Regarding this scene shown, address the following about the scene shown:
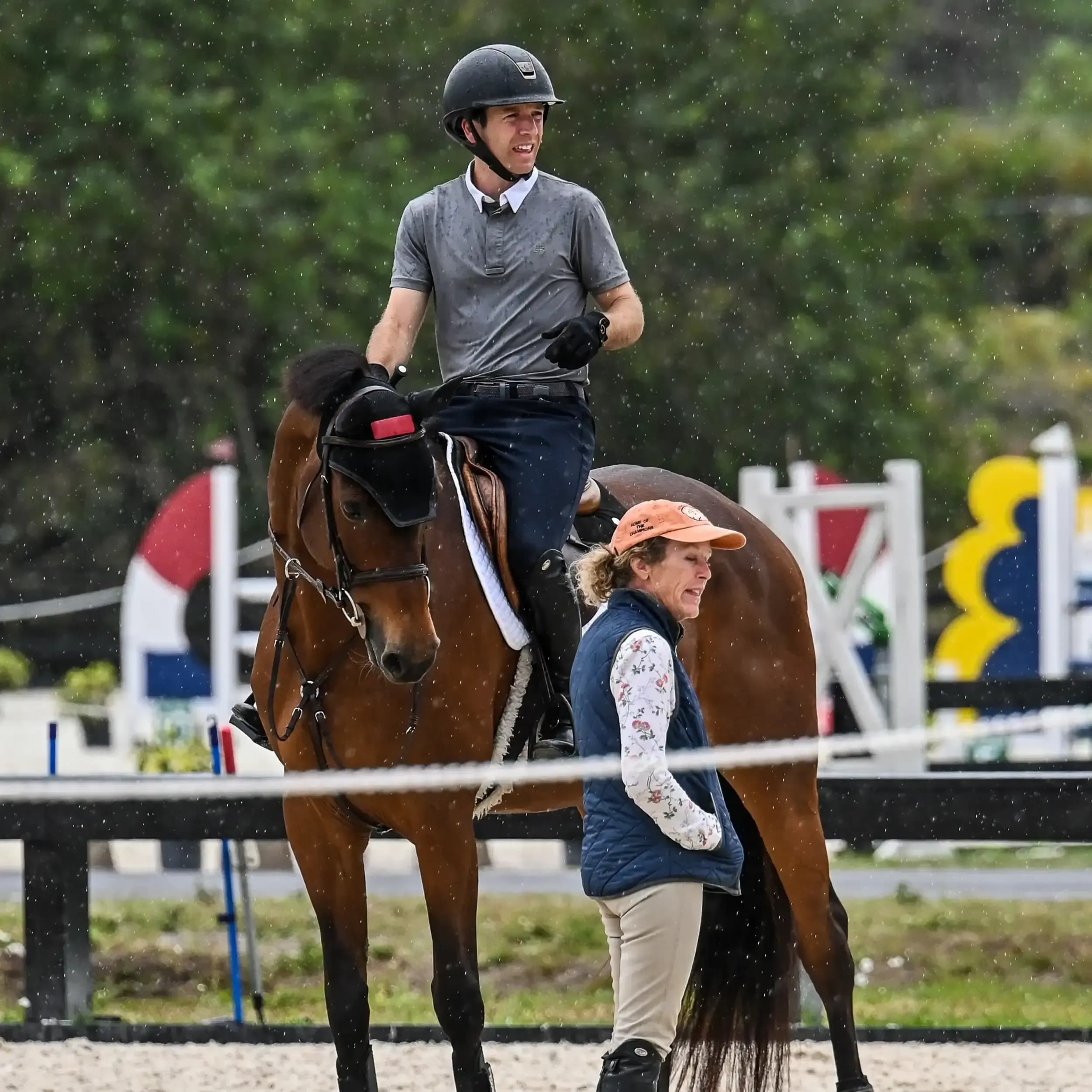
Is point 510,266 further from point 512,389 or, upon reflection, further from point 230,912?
point 230,912

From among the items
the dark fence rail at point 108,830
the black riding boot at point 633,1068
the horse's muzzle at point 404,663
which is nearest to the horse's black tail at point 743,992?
the dark fence rail at point 108,830

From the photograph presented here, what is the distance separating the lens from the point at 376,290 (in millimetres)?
24391

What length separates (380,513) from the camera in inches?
207

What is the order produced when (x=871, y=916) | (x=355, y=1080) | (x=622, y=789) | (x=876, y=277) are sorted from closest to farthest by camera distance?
(x=622, y=789)
(x=355, y=1080)
(x=871, y=916)
(x=876, y=277)

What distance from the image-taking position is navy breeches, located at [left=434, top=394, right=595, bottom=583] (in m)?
5.67

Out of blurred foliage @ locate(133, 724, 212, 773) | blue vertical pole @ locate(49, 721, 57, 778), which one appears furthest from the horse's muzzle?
blurred foliage @ locate(133, 724, 212, 773)

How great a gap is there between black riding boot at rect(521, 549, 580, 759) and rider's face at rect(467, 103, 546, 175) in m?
1.09

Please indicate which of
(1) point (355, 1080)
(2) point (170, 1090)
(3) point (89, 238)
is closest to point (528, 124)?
(1) point (355, 1080)

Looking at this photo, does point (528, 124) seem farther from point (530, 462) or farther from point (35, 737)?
point (35, 737)

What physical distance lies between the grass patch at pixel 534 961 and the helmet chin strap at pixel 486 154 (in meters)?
3.46

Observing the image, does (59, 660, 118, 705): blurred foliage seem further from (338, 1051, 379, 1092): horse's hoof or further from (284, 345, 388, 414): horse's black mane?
(284, 345, 388, 414): horse's black mane

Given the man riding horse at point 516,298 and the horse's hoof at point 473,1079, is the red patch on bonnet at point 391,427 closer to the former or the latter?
the man riding horse at point 516,298

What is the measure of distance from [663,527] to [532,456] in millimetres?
1278

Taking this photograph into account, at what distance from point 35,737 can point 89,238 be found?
6.33 m
